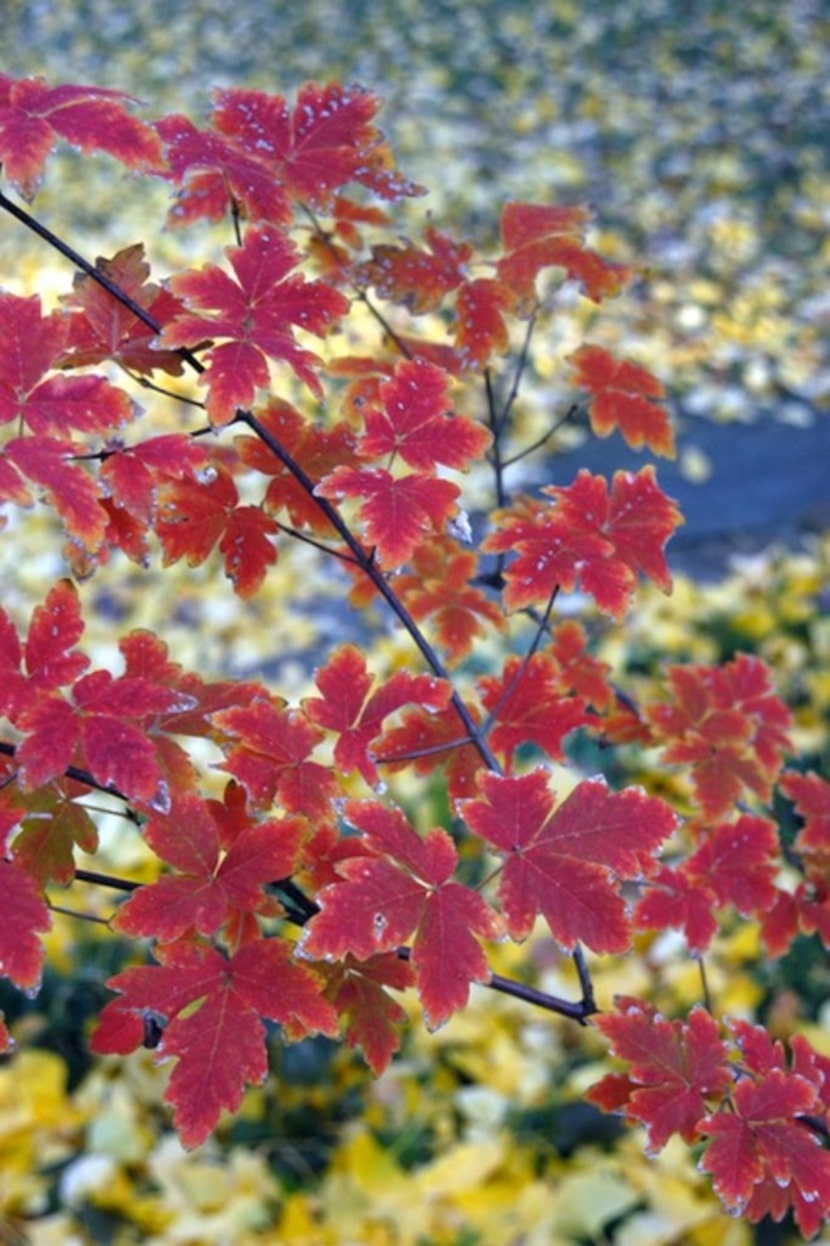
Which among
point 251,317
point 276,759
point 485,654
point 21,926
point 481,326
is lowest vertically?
point 21,926

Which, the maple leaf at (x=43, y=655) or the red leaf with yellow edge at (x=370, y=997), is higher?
the maple leaf at (x=43, y=655)

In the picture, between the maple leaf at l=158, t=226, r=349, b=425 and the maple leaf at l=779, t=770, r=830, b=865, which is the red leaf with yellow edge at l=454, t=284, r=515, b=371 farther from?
the maple leaf at l=779, t=770, r=830, b=865

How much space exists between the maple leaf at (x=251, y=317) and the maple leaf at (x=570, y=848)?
29cm

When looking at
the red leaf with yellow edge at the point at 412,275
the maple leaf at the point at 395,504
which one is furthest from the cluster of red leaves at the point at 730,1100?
the red leaf with yellow edge at the point at 412,275

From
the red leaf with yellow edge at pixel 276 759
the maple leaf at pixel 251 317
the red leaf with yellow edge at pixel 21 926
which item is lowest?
the red leaf with yellow edge at pixel 21 926

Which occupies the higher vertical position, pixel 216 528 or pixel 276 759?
pixel 216 528

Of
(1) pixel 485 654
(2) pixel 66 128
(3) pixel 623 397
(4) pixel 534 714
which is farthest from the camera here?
(1) pixel 485 654

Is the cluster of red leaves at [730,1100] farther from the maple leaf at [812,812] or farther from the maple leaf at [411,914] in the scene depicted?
the maple leaf at [812,812]

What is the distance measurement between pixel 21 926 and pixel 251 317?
0.41 meters

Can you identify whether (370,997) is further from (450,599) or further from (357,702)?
(450,599)

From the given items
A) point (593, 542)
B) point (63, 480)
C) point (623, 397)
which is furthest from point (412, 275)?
point (63, 480)

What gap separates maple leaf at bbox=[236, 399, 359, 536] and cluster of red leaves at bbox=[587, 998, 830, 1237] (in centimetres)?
44

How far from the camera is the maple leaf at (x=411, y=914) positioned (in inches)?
29.6

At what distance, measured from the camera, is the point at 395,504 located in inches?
33.8
